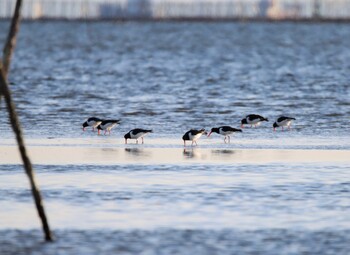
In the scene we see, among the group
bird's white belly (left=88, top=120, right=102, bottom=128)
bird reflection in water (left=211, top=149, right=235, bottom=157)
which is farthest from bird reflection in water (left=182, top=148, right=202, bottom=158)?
bird's white belly (left=88, top=120, right=102, bottom=128)

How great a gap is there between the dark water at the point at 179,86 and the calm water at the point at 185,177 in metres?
0.08

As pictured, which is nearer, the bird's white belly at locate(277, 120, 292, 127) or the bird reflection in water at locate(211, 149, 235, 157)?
the bird reflection in water at locate(211, 149, 235, 157)

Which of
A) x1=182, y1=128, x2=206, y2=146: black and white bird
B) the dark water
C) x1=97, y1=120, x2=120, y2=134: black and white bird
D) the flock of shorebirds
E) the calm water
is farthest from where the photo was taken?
the dark water

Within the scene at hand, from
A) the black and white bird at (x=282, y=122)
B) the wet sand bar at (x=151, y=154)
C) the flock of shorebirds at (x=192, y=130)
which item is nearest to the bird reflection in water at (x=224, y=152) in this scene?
the wet sand bar at (x=151, y=154)

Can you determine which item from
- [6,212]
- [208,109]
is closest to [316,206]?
[6,212]

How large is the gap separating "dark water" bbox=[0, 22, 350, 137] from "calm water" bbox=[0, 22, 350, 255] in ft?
0.25

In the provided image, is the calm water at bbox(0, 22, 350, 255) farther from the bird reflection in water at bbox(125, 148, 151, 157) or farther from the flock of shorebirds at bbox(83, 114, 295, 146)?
the bird reflection in water at bbox(125, 148, 151, 157)

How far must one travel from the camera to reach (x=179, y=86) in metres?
48.9

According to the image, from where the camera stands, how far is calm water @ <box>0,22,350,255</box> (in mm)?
16234

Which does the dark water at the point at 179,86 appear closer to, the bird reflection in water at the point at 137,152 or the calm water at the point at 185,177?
the calm water at the point at 185,177

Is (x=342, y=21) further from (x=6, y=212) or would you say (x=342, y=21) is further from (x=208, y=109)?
(x=6, y=212)

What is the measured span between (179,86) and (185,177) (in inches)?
1083

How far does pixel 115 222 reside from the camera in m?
17.2

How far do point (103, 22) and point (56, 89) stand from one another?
146102 mm
